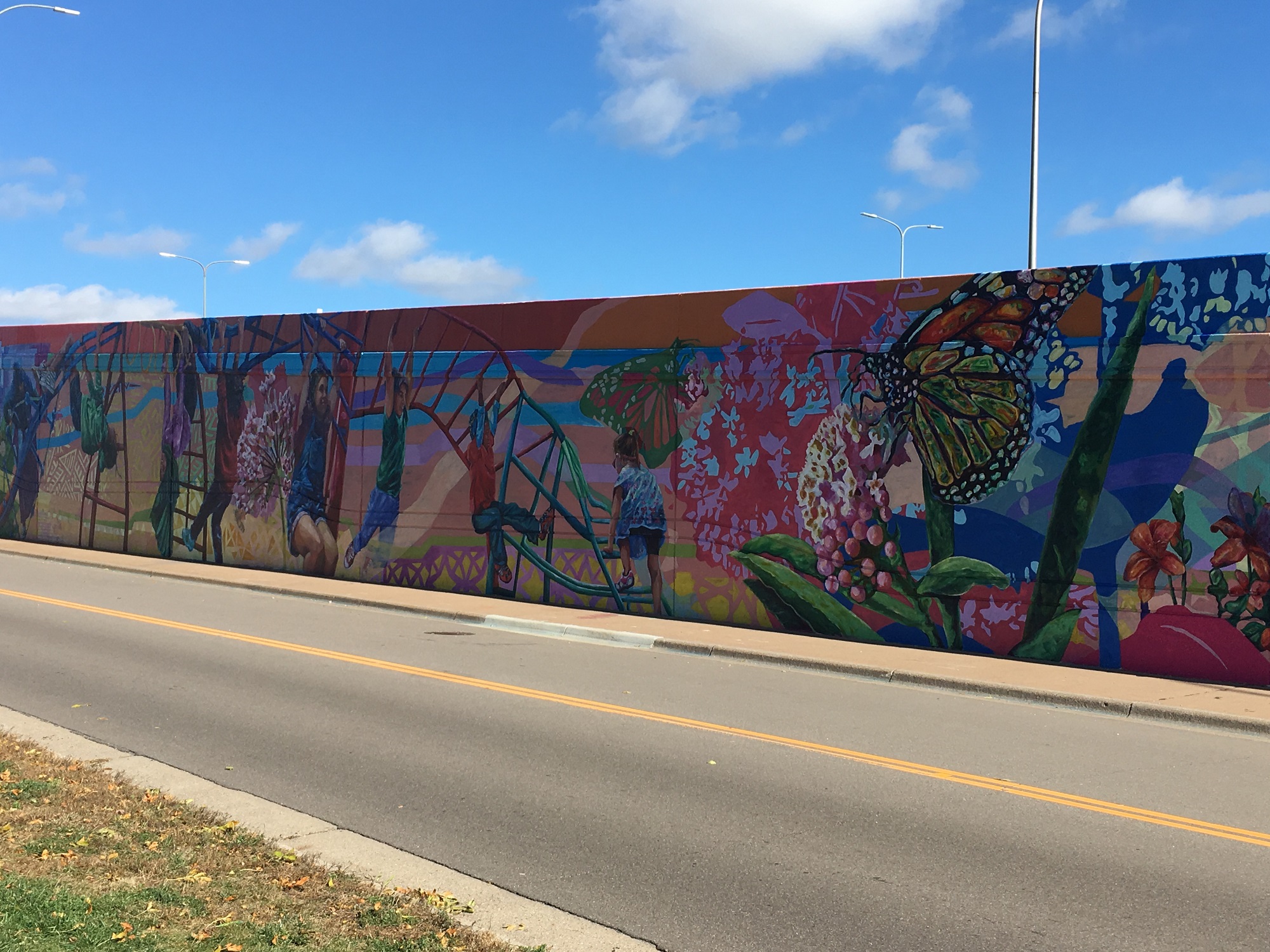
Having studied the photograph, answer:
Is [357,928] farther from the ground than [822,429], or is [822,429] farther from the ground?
[822,429]

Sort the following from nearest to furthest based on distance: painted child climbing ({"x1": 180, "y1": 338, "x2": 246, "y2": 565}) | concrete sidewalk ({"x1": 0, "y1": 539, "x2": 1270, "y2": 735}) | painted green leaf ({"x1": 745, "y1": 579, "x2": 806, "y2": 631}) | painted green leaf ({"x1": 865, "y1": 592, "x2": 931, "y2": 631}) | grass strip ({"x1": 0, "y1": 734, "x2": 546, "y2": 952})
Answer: grass strip ({"x1": 0, "y1": 734, "x2": 546, "y2": 952}), concrete sidewalk ({"x1": 0, "y1": 539, "x2": 1270, "y2": 735}), painted green leaf ({"x1": 865, "y1": 592, "x2": 931, "y2": 631}), painted green leaf ({"x1": 745, "y1": 579, "x2": 806, "y2": 631}), painted child climbing ({"x1": 180, "y1": 338, "x2": 246, "y2": 565})

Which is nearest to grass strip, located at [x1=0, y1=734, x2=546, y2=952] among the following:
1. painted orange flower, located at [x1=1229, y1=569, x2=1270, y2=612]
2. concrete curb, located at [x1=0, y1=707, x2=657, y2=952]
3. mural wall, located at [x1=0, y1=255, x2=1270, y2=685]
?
concrete curb, located at [x1=0, y1=707, x2=657, y2=952]

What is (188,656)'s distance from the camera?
1155 centimetres

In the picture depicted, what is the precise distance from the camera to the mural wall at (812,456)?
11.3 m

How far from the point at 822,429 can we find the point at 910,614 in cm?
246

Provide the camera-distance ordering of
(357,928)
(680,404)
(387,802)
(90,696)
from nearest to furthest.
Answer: (357,928) → (387,802) → (90,696) → (680,404)

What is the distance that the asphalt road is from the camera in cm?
514

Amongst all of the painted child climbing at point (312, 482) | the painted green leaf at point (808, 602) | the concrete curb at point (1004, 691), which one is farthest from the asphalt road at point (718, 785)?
the painted child climbing at point (312, 482)

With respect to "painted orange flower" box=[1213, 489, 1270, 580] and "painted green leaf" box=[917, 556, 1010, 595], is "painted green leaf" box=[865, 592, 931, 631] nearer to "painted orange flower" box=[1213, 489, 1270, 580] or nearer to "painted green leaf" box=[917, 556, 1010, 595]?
"painted green leaf" box=[917, 556, 1010, 595]

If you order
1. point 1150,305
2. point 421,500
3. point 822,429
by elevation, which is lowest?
point 421,500

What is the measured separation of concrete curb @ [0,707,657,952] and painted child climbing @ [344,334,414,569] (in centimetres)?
1022

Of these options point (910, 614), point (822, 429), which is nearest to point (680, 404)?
point (822, 429)

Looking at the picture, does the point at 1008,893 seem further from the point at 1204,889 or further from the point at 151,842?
the point at 151,842

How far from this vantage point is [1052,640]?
12055 mm
